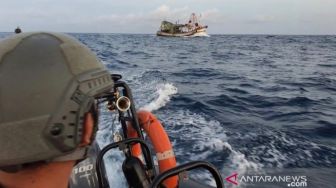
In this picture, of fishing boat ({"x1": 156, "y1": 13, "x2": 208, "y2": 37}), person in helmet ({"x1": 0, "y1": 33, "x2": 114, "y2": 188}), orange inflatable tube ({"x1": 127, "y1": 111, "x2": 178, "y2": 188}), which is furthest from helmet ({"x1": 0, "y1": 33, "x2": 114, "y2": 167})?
fishing boat ({"x1": 156, "y1": 13, "x2": 208, "y2": 37})

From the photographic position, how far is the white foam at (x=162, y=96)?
9.77m

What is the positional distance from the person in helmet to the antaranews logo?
13.0ft

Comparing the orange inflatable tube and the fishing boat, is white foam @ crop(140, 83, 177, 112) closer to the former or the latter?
the orange inflatable tube

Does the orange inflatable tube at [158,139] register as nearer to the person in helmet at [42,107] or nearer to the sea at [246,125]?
the sea at [246,125]

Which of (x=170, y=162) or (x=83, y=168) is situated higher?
(x=170, y=162)

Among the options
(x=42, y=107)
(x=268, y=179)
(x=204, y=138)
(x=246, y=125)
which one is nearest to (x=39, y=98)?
(x=42, y=107)

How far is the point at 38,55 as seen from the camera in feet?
4.33

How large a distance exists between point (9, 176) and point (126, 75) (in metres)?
14.4

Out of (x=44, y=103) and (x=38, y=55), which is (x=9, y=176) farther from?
(x=38, y=55)

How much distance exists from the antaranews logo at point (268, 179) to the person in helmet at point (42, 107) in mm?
3959

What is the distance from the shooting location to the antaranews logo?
198 inches

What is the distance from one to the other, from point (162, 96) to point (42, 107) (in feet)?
31.8

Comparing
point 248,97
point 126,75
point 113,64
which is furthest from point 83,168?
point 113,64

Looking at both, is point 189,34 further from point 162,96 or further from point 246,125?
point 246,125
